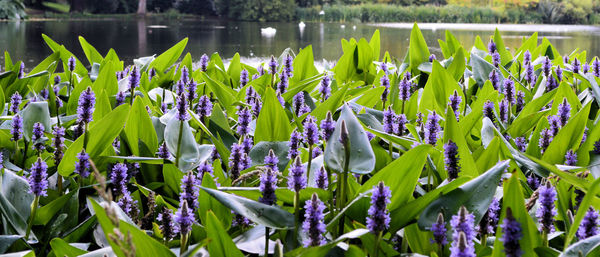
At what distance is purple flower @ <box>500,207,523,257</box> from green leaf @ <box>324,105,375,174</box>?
307mm

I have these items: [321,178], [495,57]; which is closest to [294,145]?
[321,178]

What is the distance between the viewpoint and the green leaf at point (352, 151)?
0.96 m

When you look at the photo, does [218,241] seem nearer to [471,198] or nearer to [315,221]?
[315,221]

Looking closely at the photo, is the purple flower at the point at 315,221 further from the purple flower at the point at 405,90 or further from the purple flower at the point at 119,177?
the purple flower at the point at 405,90

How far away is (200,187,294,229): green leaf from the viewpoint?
0.87m

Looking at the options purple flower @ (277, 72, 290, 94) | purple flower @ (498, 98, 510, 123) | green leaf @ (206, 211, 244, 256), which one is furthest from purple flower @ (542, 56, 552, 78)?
green leaf @ (206, 211, 244, 256)

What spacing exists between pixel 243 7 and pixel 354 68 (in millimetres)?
21241

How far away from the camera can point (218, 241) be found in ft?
2.73

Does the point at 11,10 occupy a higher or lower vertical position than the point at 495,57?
lower

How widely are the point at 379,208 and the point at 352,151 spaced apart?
0.71ft

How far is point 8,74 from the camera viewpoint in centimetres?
208

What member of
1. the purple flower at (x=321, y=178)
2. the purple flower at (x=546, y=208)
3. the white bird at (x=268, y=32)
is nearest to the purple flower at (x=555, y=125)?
the purple flower at (x=546, y=208)

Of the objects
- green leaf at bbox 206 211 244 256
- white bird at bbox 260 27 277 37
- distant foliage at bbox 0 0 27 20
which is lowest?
white bird at bbox 260 27 277 37

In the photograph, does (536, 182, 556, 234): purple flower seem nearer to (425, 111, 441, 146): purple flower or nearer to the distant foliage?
(425, 111, 441, 146): purple flower
